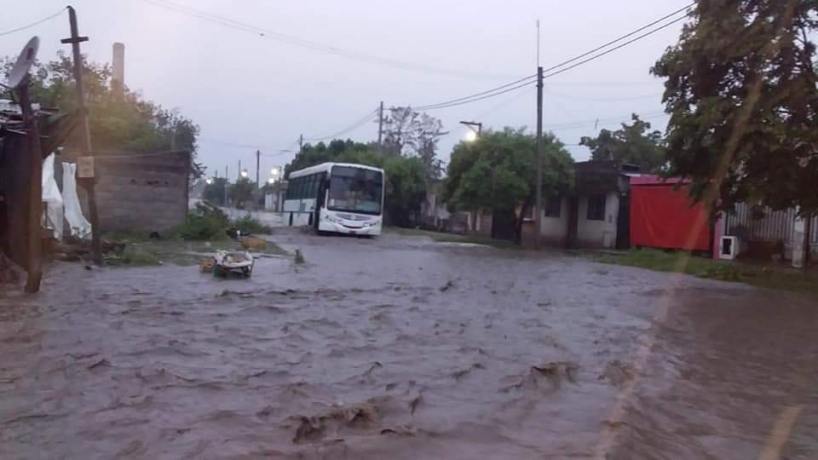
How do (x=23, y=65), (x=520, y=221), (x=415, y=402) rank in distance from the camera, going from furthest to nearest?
(x=520, y=221)
(x=23, y=65)
(x=415, y=402)

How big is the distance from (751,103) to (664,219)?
1324 centimetres

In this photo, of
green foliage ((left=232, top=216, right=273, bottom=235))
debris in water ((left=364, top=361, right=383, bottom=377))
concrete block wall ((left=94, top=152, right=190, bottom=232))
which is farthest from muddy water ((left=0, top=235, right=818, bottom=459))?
green foliage ((left=232, top=216, right=273, bottom=235))

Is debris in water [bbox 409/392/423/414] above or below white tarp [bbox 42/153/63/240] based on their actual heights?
below

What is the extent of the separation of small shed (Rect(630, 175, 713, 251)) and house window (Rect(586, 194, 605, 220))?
2.99 meters

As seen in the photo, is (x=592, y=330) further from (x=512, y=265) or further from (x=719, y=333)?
(x=512, y=265)

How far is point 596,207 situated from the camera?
3381cm

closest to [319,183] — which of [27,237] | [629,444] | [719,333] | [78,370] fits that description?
[27,237]

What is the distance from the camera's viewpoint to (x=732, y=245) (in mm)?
24203

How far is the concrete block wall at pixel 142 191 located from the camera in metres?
23.0

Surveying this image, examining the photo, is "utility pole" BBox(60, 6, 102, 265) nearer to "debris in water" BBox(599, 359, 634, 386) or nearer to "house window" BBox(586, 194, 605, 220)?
"debris in water" BBox(599, 359, 634, 386)

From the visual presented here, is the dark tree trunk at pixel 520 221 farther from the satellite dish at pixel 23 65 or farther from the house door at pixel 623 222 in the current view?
the satellite dish at pixel 23 65

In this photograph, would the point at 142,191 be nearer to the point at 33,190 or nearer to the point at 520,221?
the point at 33,190

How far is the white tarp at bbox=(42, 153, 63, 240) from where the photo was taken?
50.2 feet

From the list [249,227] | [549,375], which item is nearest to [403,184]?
[249,227]
